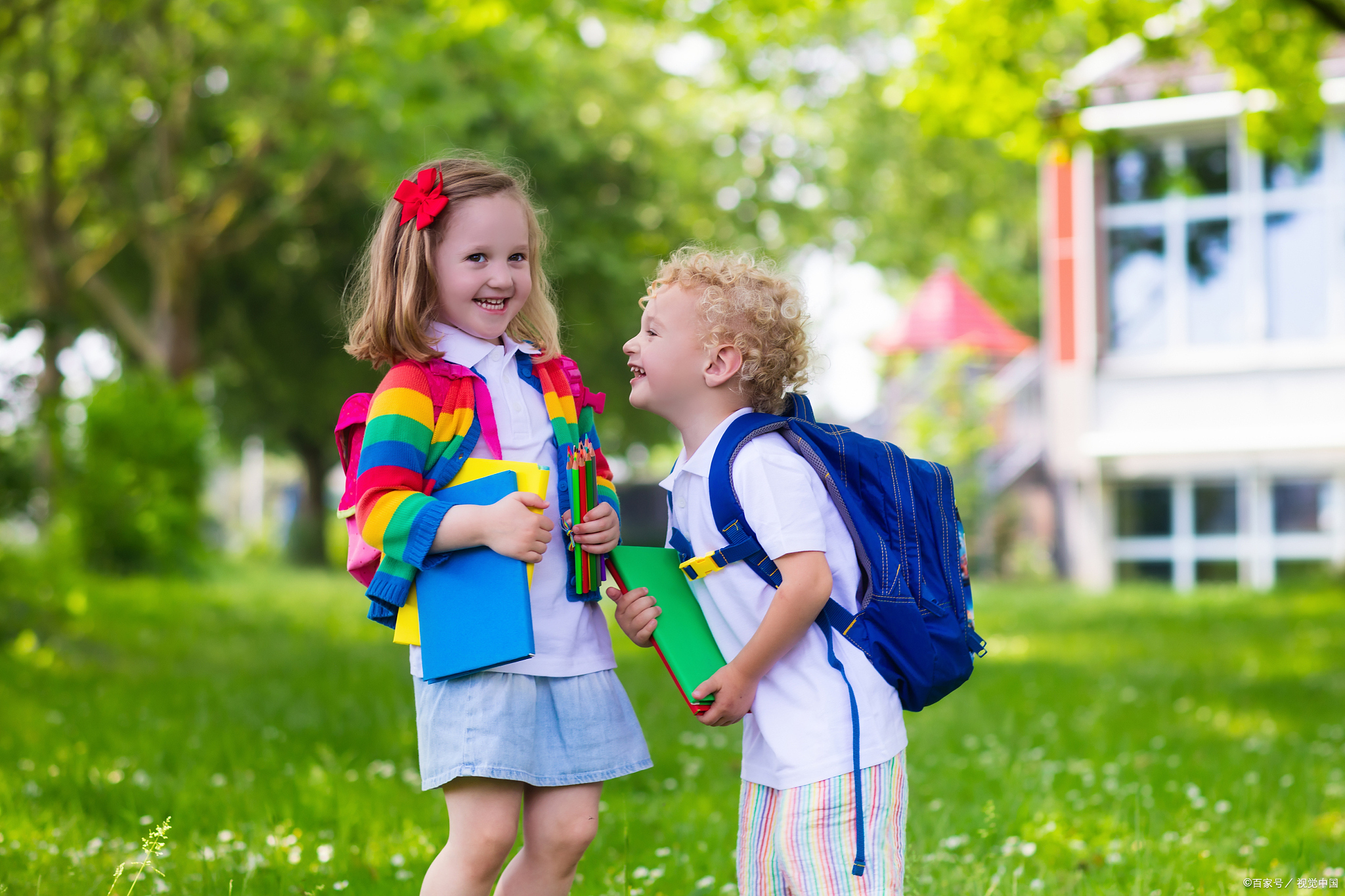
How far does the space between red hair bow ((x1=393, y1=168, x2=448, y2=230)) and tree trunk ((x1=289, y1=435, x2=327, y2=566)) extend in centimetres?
2103

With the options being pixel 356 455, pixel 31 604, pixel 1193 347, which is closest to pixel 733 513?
pixel 356 455

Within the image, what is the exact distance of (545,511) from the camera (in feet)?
7.75

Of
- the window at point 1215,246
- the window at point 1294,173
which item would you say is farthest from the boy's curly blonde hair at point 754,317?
the window at point 1294,173

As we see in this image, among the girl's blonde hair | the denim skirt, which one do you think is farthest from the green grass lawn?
the girl's blonde hair

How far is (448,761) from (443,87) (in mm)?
9119

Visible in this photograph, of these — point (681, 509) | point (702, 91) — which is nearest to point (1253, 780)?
point (681, 509)

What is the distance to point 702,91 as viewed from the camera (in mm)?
18812

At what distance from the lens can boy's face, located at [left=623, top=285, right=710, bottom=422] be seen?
7.89 feet

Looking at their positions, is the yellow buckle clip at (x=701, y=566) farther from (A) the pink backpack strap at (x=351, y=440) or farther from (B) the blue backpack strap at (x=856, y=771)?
(A) the pink backpack strap at (x=351, y=440)

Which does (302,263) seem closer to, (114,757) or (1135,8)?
(1135,8)

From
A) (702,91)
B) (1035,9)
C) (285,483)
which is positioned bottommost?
(285,483)

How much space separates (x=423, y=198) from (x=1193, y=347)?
625 inches

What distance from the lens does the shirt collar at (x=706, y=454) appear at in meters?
2.36

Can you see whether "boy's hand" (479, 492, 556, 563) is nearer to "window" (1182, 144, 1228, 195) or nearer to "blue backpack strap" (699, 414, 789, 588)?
"blue backpack strap" (699, 414, 789, 588)
